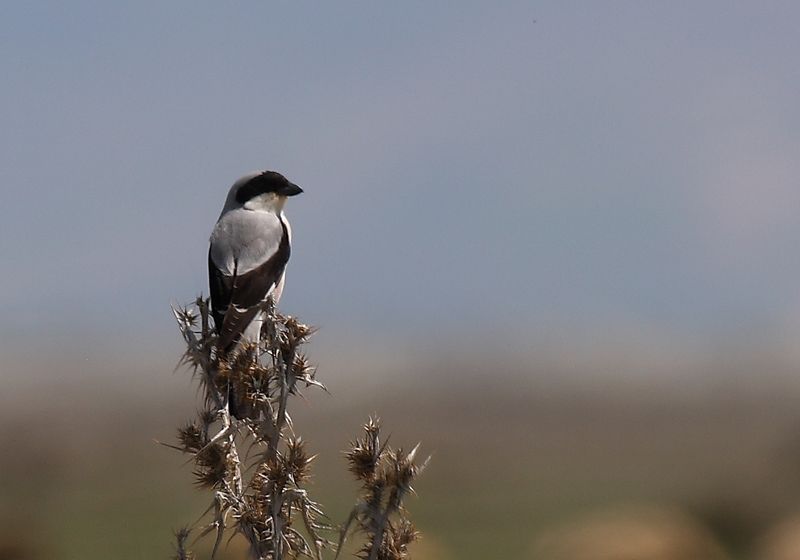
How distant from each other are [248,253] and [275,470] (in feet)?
10.7

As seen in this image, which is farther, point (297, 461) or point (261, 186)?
point (261, 186)

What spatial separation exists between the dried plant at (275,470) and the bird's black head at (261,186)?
359 cm

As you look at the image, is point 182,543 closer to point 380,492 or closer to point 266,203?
point 380,492

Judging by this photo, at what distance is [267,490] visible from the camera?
5.42m

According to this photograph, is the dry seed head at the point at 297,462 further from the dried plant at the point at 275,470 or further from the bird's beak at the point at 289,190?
the bird's beak at the point at 289,190

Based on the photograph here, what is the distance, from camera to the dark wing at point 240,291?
724 cm

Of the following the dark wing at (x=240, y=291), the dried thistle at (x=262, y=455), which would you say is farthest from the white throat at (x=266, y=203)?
the dried thistle at (x=262, y=455)

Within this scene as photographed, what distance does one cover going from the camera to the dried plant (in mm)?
5156

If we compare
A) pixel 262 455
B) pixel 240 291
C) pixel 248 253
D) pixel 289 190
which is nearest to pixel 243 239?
pixel 248 253

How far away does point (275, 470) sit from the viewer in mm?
5359

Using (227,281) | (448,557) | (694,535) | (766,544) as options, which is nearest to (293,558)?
(227,281)

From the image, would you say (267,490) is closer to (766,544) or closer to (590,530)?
(590,530)

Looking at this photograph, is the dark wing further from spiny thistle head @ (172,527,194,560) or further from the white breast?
spiny thistle head @ (172,527,194,560)

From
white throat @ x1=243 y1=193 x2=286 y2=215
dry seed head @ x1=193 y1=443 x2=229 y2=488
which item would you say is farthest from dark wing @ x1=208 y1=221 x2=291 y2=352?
dry seed head @ x1=193 y1=443 x2=229 y2=488
